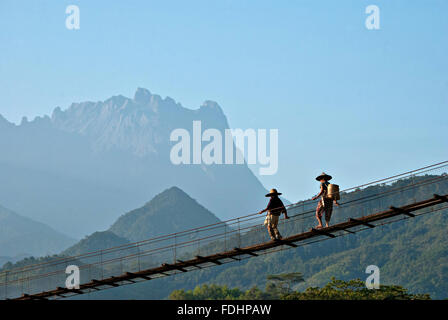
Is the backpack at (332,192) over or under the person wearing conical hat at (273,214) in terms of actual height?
over

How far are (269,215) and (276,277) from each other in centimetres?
16333

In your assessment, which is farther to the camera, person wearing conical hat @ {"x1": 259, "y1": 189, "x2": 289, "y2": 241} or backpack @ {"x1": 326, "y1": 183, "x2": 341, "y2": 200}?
person wearing conical hat @ {"x1": 259, "y1": 189, "x2": 289, "y2": 241}

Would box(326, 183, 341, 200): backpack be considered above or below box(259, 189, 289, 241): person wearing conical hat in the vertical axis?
above

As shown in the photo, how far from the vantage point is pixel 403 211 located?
26469 mm

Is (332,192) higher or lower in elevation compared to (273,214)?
higher

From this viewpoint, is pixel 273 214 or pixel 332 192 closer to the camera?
pixel 332 192

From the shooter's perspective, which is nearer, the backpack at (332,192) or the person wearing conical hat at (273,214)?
the backpack at (332,192)

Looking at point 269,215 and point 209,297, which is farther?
point 209,297

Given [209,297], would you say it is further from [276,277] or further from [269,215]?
[269,215]
